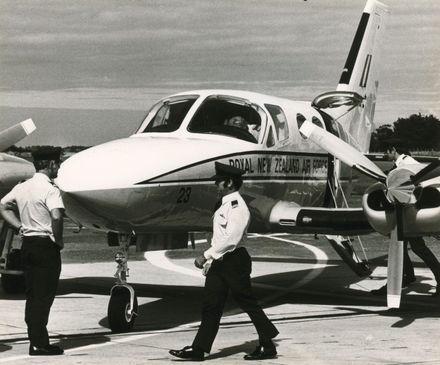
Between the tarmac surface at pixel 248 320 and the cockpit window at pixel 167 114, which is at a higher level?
the cockpit window at pixel 167 114

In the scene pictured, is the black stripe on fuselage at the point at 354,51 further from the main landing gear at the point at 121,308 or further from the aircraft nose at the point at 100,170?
the main landing gear at the point at 121,308

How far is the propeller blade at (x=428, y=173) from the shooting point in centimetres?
1097

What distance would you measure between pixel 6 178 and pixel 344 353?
19.6 feet

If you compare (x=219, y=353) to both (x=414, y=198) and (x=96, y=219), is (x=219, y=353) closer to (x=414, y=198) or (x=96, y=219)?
(x=96, y=219)

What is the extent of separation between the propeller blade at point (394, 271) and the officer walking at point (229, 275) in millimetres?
3050

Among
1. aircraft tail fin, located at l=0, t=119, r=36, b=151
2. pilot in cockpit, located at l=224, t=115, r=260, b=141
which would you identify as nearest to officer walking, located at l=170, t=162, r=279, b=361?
pilot in cockpit, located at l=224, t=115, r=260, b=141

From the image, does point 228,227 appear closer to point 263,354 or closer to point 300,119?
point 263,354

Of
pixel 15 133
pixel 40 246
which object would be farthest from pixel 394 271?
pixel 15 133

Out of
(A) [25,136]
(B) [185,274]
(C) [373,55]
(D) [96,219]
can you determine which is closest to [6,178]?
(A) [25,136]

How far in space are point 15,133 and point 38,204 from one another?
365 centimetres

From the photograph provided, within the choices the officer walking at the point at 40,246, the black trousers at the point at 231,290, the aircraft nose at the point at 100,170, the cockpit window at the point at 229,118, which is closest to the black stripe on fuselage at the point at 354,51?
the cockpit window at the point at 229,118

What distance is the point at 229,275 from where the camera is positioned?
8.55 meters

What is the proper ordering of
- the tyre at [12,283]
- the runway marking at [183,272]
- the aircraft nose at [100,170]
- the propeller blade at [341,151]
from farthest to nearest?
the tyre at [12,283] < the propeller blade at [341,151] < the aircraft nose at [100,170] < the runway marking at [183,272]

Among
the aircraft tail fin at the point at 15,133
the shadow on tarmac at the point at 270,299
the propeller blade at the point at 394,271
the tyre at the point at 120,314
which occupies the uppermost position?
the aircraft tail fin at the point at 15,133
